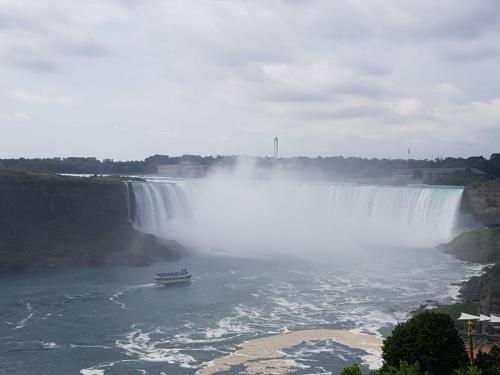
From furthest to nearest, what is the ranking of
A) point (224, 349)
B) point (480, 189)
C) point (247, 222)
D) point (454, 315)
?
point (247, 222), point (480, 189), point (454, 315), point (224, 349)

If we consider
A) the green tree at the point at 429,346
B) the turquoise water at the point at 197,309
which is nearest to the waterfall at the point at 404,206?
the turquoise water at the point at 197,309

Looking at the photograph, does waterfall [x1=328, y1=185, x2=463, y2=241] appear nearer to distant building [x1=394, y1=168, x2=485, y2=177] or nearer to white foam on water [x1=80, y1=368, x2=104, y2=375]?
distant building [x1=394, y1=168, x2=485, y2=177]

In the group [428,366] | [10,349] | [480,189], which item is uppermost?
[480,189]

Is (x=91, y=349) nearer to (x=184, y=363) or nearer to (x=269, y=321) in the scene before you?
(x=184, y=363)

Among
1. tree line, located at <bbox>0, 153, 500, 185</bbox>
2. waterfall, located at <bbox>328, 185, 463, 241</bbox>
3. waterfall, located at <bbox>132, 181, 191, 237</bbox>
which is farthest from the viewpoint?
tree line, located at <bbox>0, 153, 500, 185</bbox>

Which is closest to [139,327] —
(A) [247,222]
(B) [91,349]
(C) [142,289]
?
(B) [91,349]

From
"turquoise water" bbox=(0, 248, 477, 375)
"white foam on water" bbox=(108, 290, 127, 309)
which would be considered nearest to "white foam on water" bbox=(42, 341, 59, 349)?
"turquoise water" bbox=(0, 248, 477, 375)

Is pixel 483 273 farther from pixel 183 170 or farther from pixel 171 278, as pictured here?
pixel 183 170
